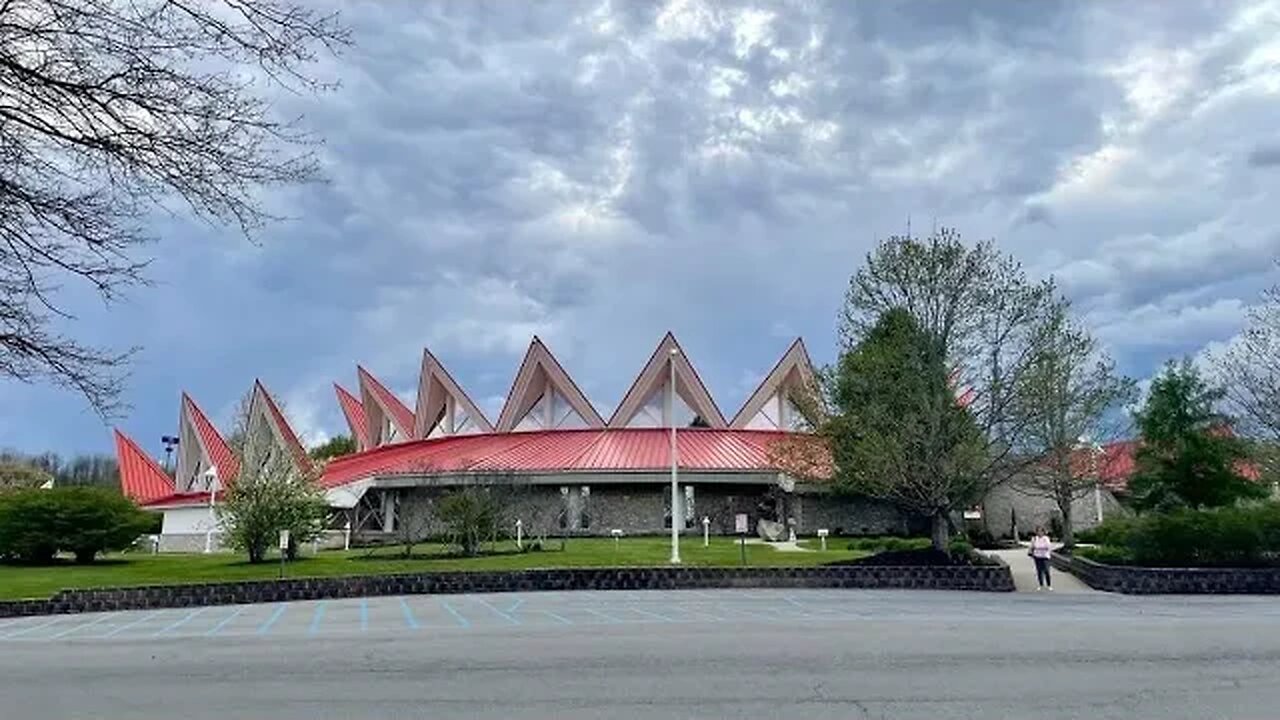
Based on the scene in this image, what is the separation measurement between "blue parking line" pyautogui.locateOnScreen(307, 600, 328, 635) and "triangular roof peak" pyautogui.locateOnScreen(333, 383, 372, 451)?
A: 142ft

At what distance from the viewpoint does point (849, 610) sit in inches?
696

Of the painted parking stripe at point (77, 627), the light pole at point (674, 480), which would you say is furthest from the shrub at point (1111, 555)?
the painted parking stripe at point (77, 627)

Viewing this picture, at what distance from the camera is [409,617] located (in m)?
17.3

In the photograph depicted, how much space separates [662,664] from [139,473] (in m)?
58.0

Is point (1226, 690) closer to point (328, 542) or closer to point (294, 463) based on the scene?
point (294, 463)

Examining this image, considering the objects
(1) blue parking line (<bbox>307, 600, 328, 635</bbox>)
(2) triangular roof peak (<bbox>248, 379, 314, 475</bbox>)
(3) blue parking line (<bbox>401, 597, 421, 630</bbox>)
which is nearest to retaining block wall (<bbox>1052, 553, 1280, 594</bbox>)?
(3) blue parking line (<bbox>401, 597, 421, 630</bbox>)

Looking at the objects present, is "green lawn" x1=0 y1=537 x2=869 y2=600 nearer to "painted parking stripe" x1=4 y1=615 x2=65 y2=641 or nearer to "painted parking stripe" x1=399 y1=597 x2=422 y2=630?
"painted parking stripe" x1=4 y1=615 x2=65 y2=641

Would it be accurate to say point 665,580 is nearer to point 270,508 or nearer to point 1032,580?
point 1032,580

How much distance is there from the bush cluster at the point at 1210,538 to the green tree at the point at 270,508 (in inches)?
925

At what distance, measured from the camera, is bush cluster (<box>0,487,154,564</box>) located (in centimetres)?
3325

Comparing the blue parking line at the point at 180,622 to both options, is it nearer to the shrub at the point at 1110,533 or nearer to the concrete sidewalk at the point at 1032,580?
the concrete sidewalk at the point at 1032,580

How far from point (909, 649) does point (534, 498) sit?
2994 cm

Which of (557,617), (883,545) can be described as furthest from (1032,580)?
(557,617)

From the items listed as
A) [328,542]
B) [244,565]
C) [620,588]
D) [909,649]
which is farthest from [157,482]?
[909,649]
